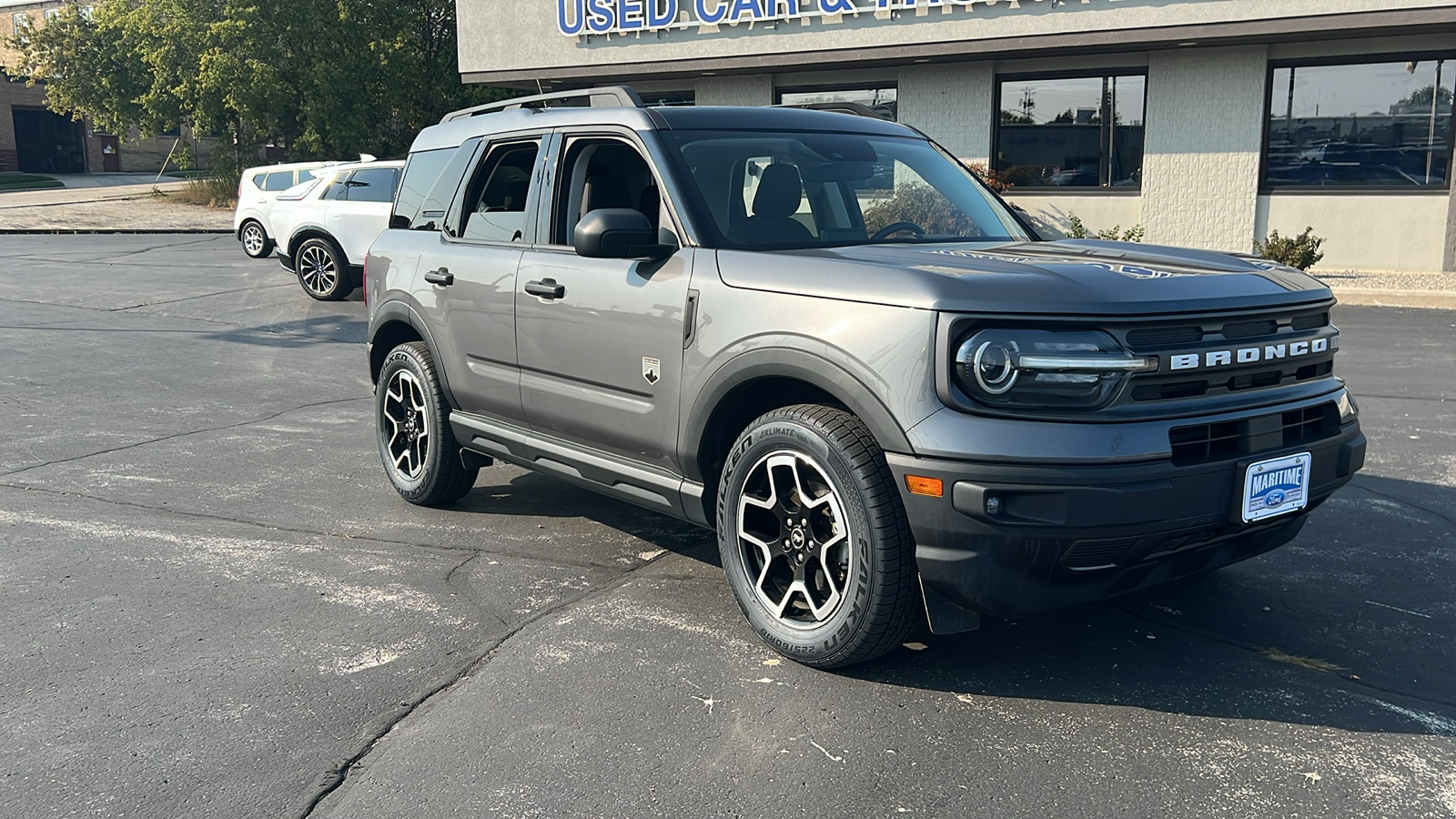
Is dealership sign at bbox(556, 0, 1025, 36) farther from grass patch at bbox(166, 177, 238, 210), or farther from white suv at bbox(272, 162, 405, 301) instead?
grass patch at bbox(166, 177, 238, 210)

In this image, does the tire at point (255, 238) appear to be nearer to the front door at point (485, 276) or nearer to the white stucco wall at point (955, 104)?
the white stucco wall at point (955, 104)

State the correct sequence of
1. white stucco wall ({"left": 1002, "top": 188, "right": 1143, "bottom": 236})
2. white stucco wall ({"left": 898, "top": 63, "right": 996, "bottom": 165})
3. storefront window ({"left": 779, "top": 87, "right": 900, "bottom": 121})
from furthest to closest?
storefront window ({"left": 779, "top": 87, "right": 900, "bottom": 121})
white stucco wall ({"left": 898, "top": 63, "right": 996, "bottom": 165})
white stucco wall ({"left": 1002, "top": 188, "right": 1143, "bottom": 236})

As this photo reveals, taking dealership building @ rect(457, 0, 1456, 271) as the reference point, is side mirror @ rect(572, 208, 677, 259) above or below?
below

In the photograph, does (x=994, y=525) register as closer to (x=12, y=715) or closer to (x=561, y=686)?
(x=561, y=686)

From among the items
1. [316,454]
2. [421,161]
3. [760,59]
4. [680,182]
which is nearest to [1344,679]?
[680,182]

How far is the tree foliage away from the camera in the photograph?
3203 centimetres

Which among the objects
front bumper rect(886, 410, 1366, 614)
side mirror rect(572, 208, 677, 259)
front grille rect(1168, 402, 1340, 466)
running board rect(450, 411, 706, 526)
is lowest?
running board rect(450, 411, 706, 526)

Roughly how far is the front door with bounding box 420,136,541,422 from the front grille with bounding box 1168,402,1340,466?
2870 millimetres

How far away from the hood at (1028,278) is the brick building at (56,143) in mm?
51105

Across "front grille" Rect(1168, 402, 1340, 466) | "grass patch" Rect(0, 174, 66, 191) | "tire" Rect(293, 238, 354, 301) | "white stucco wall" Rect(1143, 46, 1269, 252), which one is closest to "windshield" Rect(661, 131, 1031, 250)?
"front grille" Rect(1168, 402, 1340, 466)

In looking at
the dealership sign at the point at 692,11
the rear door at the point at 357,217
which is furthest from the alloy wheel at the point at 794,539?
the dealership sign at the point at 692,11

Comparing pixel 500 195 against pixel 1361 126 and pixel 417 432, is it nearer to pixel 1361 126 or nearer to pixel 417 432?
pixel 417 432

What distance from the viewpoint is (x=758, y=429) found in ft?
13.3

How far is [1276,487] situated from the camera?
3.71 metres
